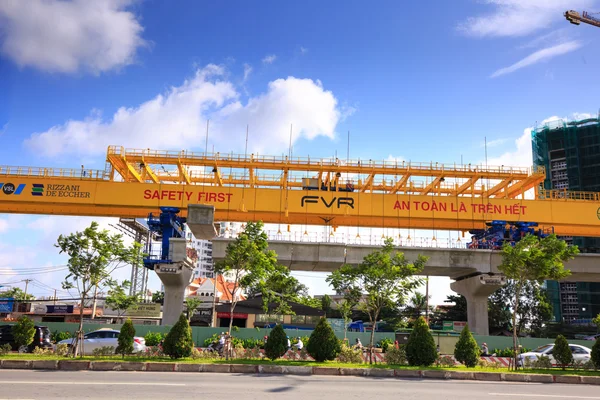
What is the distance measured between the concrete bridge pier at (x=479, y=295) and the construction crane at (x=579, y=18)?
230 ft

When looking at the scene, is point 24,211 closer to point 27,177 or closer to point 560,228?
point 27,177

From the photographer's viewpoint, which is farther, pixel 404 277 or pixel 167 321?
pixel 167 321

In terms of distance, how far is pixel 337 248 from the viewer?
114ft

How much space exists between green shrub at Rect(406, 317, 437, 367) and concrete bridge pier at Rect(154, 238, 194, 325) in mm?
17681

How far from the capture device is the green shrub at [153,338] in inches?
1146

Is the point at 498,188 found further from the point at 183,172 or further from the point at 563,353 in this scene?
the point at 183,172

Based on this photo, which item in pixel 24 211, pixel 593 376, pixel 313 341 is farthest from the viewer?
pixel 24 211

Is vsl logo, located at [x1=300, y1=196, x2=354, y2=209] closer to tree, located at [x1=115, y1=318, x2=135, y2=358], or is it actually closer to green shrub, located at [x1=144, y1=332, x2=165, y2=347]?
green shrub, located at [x1=144, y1=332, x2=165, y2=347]

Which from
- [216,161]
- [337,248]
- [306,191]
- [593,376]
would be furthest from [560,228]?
[216,161]

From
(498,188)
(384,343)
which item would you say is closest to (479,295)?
(384,343)

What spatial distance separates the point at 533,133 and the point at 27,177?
289 ft

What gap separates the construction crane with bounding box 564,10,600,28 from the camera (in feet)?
280

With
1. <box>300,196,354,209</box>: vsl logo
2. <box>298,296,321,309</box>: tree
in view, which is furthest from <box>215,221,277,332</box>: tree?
<box>300,196,354,209</box>: vsl logo

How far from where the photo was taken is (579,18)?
8588cm
